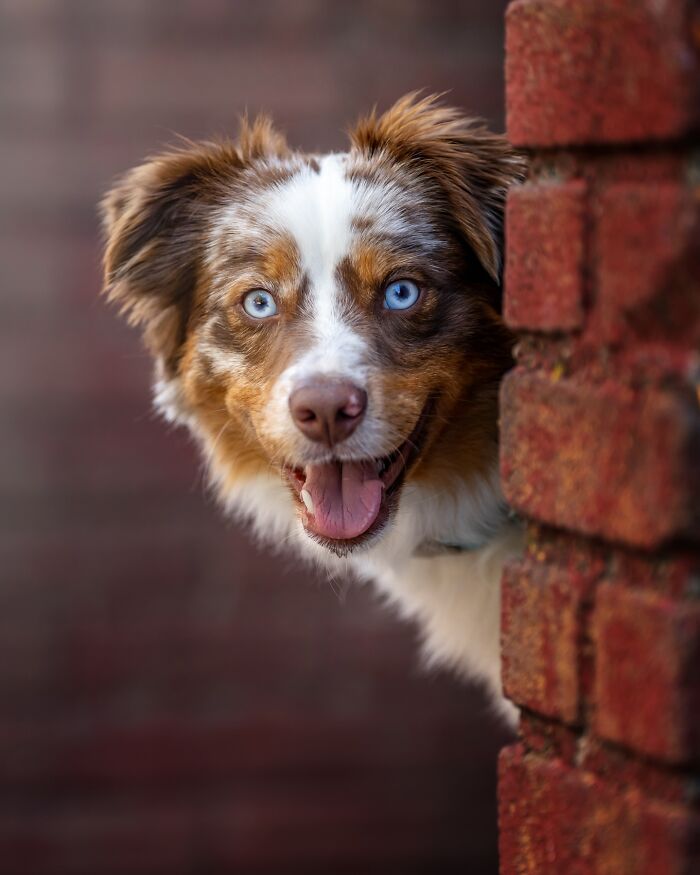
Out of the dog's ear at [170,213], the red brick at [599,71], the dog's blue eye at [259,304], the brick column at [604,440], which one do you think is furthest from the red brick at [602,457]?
the dog's ear at [170,213]

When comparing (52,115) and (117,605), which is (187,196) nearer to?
(52,115)

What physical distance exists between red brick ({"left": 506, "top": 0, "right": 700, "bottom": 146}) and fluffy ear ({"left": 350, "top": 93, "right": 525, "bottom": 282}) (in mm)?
1026

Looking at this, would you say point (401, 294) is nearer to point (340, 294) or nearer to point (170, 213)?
point (340, 294)

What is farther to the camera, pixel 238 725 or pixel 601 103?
pixel 238 725

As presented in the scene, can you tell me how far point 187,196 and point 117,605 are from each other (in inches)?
77.7

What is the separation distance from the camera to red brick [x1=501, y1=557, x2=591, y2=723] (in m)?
1.35

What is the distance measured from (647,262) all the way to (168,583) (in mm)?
3368

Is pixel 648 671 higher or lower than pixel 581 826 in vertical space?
higher

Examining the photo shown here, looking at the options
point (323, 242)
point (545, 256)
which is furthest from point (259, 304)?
point (545, 256)

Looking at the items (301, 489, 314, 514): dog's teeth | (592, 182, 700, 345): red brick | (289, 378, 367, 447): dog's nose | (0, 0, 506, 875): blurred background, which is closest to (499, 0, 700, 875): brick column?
(592, 182, 700, 345): red brick

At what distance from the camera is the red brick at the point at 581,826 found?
122 centimetres

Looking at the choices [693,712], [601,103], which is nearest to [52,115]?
[601,103]

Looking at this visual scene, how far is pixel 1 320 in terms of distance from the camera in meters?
4.28

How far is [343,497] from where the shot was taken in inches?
95.7
